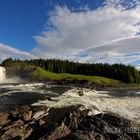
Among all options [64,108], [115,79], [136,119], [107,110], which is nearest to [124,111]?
[107,110]

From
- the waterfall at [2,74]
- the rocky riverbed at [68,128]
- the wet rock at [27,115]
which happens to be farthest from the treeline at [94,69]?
the rocky riverbed at [68,128]

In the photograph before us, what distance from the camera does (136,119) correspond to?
33.0 m

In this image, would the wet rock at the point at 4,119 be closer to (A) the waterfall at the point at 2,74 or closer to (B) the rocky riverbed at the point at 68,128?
(B) the rocky riverbed at the point at 68,128

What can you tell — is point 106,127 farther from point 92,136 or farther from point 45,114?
point 45,114

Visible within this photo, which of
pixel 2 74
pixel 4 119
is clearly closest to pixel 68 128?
pixel 4 119

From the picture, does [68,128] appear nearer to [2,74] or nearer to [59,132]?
[59,132]

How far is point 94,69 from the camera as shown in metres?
184

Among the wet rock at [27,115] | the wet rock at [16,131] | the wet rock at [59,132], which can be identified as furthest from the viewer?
the wet rock at [27,115]

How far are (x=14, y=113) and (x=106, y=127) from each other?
11058 mm

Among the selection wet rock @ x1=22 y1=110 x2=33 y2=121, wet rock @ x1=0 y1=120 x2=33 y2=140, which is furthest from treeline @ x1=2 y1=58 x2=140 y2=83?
wet rock @ x1=0 y1=120 x2=33 y2=140

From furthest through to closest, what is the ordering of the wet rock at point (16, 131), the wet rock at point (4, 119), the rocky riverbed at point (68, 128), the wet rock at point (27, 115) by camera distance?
1. the wet rock at point (27, 115)
2. the wet rock at point (4, 119)
3. the wet rock at point (16, 131)
4. the rocky riverbed at point (68, 128)

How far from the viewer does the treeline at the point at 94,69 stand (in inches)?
6649

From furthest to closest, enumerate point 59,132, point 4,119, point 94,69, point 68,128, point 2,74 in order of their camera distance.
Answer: point 94,69, point 2,74, point 4,119, point 68,128, point 59,132

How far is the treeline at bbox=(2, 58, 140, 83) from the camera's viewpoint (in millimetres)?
168875
